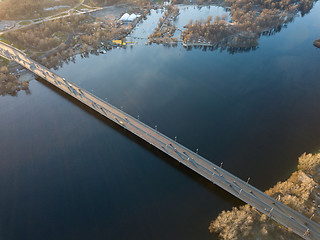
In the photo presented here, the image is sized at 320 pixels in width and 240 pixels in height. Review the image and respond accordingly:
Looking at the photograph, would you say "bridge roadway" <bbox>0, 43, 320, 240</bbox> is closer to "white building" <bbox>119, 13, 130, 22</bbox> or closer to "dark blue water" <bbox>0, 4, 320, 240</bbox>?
Answer: "dark blue water" <bbox>0, 4, 320, 240</bbox>

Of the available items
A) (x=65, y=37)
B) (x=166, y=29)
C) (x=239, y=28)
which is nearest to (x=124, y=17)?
(x=166, y=29)

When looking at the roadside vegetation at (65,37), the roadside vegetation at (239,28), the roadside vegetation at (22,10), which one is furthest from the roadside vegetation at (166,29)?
the roadside vegetation at (22,10)

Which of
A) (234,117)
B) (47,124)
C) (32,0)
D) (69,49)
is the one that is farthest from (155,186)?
(32,0)

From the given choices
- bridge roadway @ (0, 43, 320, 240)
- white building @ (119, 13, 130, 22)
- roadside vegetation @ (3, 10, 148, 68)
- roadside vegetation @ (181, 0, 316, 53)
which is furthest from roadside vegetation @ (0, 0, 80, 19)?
roadside vegetation @ (181, 0, 316, 53)

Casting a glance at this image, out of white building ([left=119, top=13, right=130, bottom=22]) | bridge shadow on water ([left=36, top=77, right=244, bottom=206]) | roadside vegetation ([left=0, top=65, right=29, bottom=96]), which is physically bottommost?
bridge shadow on water ([left=36, top=77, right=244, bottom=206])

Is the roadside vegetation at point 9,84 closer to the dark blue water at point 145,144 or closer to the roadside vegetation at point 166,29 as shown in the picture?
the dark blue water at point 145,144

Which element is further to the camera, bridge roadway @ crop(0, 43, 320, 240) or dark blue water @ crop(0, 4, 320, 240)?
dark blue water @ crop(0, 4, 320, 240)

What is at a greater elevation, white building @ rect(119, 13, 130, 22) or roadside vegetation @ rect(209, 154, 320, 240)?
white building @ rect(119, 13, 130, 22)

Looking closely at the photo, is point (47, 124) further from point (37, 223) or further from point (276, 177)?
point (276, 177)

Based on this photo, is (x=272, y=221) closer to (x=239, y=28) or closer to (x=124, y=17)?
(x=239, y=28)
